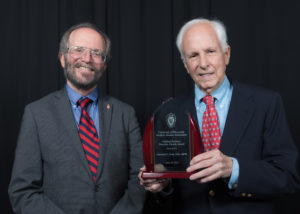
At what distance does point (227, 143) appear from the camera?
5.37 ft

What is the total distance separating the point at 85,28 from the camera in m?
2.08

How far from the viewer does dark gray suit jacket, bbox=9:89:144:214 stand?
180cm

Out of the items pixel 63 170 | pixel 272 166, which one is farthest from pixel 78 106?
pixel 272 166

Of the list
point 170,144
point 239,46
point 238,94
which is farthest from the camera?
point 239,46

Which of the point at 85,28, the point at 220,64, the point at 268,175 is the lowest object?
the point at 268,175

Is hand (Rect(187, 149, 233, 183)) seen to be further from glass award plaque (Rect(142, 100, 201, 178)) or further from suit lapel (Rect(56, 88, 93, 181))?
suit lapel (Rect(56, 88, 93, 181))

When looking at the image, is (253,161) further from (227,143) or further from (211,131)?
(211,131)

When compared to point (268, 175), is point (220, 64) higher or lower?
higher

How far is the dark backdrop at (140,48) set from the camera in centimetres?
282

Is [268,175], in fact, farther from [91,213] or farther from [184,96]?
[91,213]

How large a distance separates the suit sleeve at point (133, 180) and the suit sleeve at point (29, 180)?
34 centimetres

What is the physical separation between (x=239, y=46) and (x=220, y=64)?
1114 millimetres

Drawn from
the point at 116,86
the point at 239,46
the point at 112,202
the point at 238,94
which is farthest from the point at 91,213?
the point at 239,46

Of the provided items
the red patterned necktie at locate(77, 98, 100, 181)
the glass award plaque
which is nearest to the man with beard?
the red patterned necktie at locate(77, 98, 100, 181)
